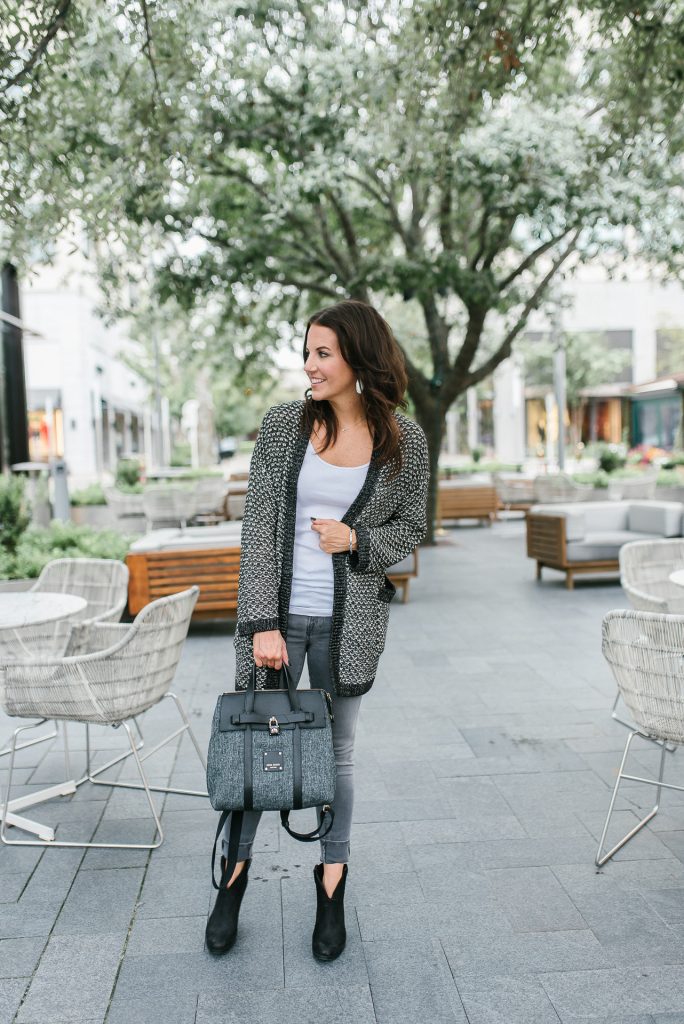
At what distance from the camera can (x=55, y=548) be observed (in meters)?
8.61

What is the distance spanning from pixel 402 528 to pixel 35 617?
1923 mm

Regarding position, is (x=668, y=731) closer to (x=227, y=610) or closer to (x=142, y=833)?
(x=142, y=833)

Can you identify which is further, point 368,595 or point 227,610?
point 227,610

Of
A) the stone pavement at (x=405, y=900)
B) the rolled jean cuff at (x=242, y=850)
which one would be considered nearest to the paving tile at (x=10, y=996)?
the stone pavement at (x=405, y=900)

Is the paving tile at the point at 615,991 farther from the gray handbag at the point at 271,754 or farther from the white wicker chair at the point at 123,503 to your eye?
the white wicker chair at the point at 123,503

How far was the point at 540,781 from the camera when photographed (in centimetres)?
414

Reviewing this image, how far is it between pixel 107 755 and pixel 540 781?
84.1 inches

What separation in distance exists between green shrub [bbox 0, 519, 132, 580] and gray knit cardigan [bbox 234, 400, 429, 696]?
219 inches

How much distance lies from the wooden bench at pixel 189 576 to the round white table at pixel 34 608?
2921 mm

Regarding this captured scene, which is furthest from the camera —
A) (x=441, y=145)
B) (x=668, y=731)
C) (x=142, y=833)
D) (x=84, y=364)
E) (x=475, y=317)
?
(x=84, y=364)

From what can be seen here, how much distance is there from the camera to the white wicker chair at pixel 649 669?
3.21 metres

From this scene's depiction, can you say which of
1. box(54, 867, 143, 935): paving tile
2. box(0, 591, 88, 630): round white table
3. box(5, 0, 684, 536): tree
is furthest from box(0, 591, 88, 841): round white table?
box(5, 0, 684, 536): tree

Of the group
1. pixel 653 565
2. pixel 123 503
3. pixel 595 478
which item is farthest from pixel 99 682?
pixel 595 478

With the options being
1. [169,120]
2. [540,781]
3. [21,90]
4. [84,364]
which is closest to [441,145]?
[169,120]
